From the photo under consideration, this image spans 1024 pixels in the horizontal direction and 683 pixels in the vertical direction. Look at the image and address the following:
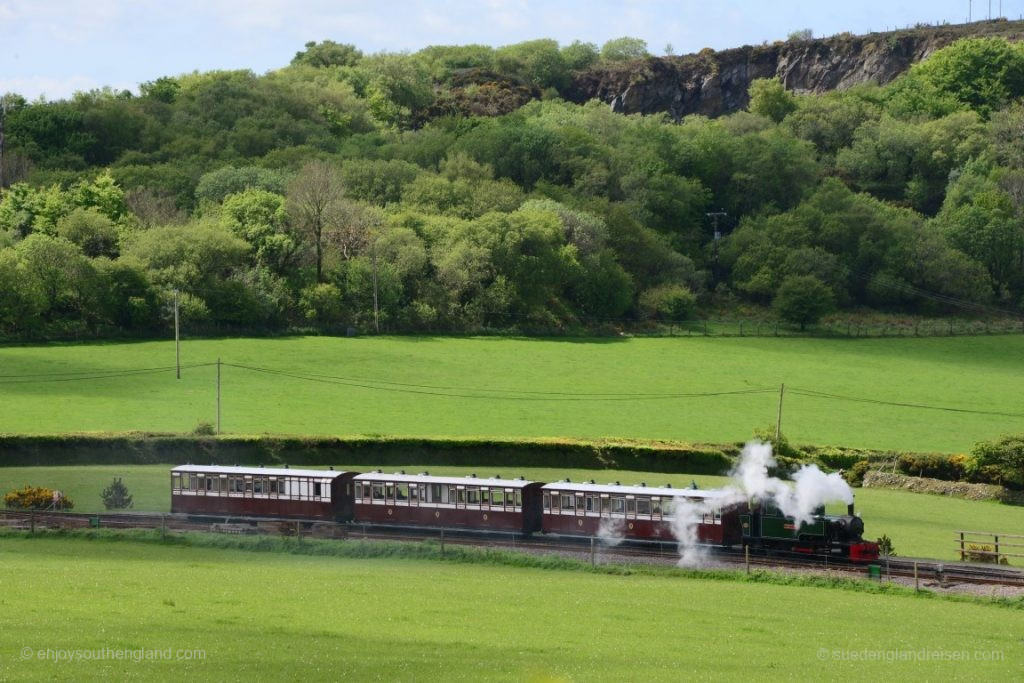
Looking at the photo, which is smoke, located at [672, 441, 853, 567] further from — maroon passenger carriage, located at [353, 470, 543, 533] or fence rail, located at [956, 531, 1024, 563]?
maroon passenger carriage, located at [353, 470, 543, 533]

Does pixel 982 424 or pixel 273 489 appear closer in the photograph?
pixel 273 489

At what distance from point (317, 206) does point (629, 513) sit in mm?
80778

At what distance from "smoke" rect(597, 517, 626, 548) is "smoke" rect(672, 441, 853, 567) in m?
2.27

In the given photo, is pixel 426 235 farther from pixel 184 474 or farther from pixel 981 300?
pixel 184 474

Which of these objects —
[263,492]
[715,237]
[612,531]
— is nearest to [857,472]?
[612,531]

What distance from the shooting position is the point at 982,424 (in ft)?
298

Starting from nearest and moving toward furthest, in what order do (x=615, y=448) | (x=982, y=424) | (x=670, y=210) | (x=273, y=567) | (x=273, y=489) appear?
(x=273, y=567), (x=273, y=489), (x=615, y=448), (x=982, y=424), (x=670, y=210)

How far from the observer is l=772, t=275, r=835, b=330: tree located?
429ft

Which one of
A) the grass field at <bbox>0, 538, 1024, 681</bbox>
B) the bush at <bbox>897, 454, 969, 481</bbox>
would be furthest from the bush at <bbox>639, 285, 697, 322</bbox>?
the grass field at <bbox>0, 538, 1024, 681</bbox>

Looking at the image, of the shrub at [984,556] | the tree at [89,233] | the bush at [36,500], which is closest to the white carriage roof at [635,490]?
the shrub at [984,556]

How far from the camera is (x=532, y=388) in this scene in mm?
99625

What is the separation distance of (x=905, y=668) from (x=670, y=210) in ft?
413

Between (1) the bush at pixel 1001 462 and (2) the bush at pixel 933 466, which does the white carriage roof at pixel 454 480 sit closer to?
(2) the bush at pixel 933 466

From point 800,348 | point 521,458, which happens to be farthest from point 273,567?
point 800,348
